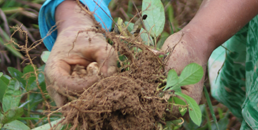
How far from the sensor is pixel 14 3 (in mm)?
2301

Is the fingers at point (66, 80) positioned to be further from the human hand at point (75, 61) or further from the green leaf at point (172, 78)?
the green leaf at point (172, 78)

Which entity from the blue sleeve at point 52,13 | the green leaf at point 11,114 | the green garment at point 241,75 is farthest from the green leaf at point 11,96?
the green garment at point 241,75

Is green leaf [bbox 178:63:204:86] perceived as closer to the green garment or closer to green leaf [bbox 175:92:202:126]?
green leaf [bbox 175:92:202:126]

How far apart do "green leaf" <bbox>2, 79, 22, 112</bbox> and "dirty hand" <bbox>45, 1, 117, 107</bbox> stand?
120 mm

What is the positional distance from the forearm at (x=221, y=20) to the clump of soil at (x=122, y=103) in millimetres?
258

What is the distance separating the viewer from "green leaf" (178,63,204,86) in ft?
2.16

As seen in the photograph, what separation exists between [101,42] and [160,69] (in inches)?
8.4

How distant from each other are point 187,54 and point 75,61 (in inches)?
14.8

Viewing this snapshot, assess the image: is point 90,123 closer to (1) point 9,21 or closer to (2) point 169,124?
(2) point 169,124

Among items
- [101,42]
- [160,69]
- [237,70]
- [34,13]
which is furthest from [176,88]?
[34,13]

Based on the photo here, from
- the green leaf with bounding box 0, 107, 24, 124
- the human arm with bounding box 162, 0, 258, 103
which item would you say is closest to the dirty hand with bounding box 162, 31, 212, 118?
the human arm with bounding box 162, 0, 258, 103

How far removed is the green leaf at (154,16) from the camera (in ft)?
3.01

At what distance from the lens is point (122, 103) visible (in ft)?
1.93

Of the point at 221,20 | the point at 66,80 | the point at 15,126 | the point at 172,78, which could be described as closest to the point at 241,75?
the point at 221,20
